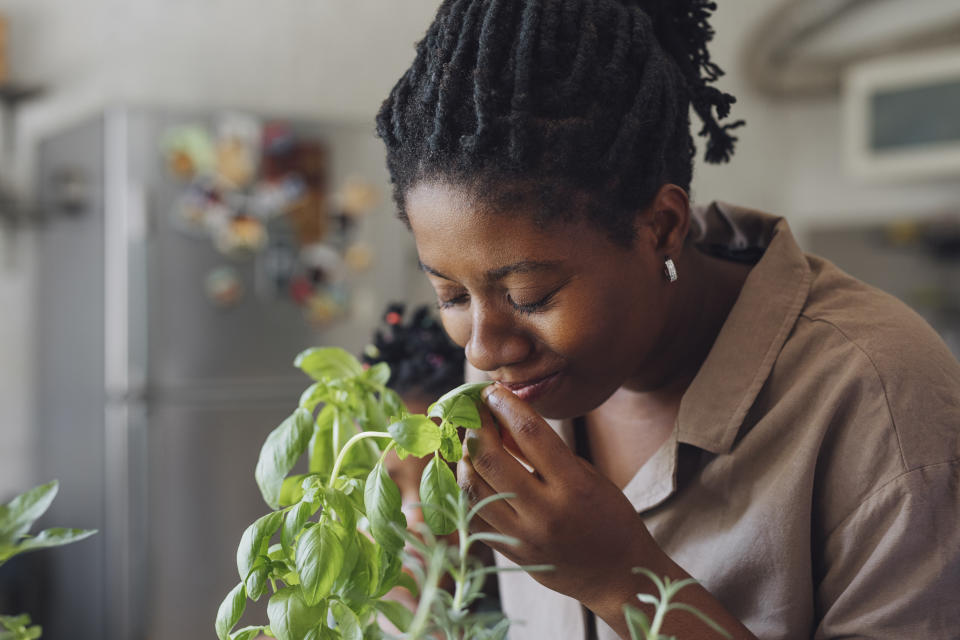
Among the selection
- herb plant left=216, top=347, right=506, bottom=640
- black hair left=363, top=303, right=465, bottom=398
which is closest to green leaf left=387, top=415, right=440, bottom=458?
herb plant left=216, top=347, right=506, bottom=640

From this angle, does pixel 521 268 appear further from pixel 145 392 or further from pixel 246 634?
pixel 145 392

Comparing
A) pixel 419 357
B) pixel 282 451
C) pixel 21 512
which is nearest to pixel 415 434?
pixel 282 451

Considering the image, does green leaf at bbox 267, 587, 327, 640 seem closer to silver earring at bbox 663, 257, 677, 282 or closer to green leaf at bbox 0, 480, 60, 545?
green leaf at bbox 0, 480, 60, 545

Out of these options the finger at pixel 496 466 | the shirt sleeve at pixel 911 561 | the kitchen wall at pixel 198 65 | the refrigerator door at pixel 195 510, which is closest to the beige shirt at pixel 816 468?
the shirt sleeve at pixel 911 561

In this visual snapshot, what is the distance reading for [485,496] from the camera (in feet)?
2.32

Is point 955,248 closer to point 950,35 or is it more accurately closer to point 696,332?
point 950,35

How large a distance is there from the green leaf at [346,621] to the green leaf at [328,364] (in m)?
0.25

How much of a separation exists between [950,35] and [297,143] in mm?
2213

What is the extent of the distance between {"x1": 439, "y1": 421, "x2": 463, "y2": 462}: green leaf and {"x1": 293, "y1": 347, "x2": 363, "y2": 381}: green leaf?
0.52 ft

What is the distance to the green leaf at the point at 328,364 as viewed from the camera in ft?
2.60

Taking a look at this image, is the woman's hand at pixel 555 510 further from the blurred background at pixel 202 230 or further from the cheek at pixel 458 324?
the blurred background at pixel 202 230

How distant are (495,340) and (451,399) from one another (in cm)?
12

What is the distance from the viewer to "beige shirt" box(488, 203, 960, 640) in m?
0.72

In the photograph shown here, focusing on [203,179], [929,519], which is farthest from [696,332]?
[203,179]
